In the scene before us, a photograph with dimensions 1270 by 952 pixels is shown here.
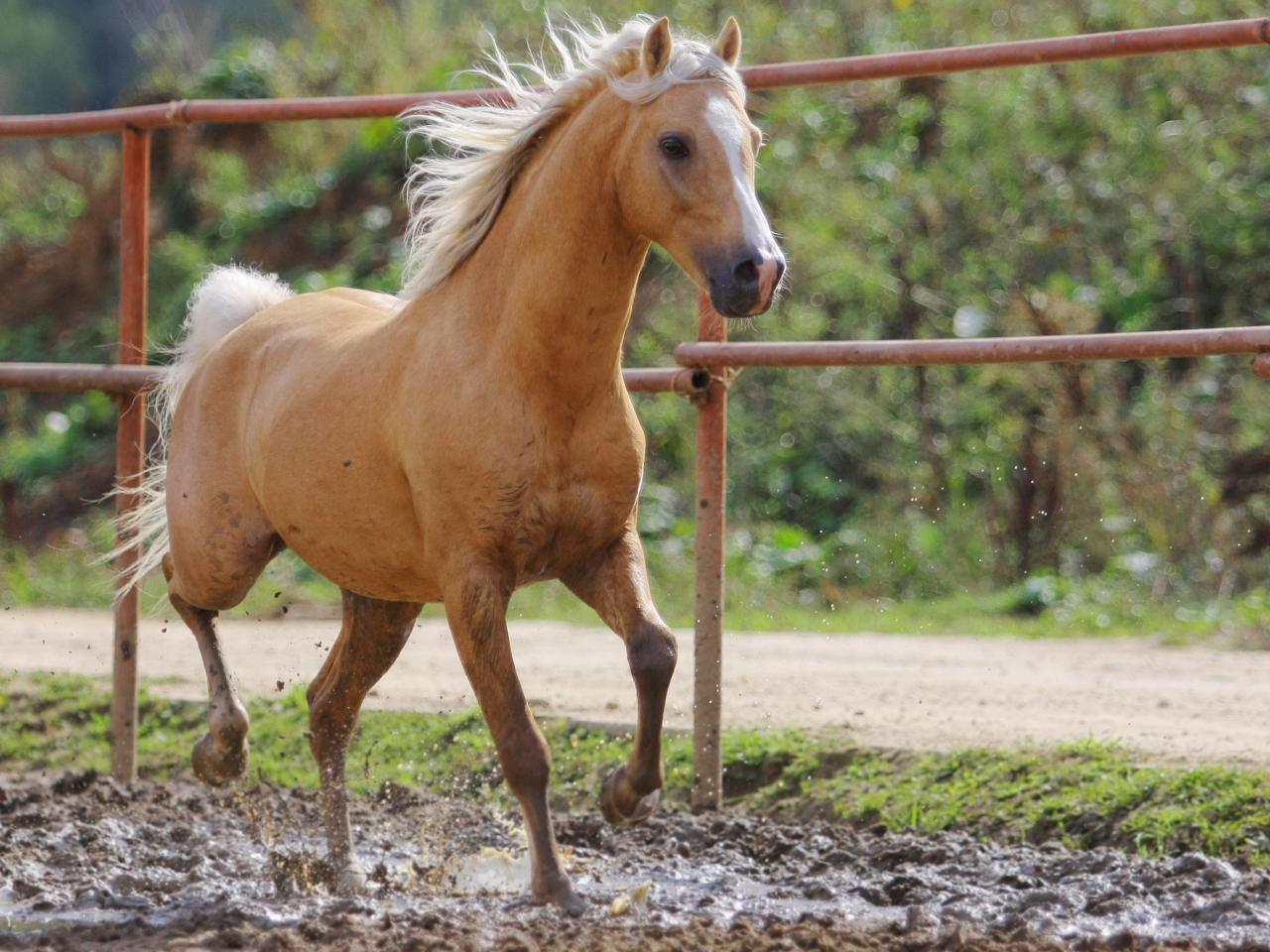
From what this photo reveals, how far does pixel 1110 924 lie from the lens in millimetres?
3738

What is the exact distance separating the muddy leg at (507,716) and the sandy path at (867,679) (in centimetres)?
130

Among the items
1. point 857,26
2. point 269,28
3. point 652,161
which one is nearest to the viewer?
point 652,161

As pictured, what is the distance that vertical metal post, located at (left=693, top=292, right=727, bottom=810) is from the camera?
199 inches

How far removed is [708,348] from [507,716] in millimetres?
1515

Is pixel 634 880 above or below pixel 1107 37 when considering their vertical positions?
below

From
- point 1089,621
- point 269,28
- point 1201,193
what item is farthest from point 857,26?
point 269,28

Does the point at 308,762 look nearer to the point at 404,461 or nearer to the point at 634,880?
the point at 634,880

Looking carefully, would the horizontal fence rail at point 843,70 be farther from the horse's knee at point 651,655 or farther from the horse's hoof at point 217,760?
the horse's hoof at point 217,760

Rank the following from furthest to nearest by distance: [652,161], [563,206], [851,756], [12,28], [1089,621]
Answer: [12,28], [1089,621], [851,756], [563,206], [652,161]

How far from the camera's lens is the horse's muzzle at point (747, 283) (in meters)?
3.30

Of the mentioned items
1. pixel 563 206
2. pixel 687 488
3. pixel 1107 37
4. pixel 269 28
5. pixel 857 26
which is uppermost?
pixel 269 28

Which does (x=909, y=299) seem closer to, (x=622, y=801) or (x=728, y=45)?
(x=728, y=45)

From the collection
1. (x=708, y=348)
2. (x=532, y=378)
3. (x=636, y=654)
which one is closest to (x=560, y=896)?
(x=636, y=654)

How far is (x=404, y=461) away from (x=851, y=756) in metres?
2.06
